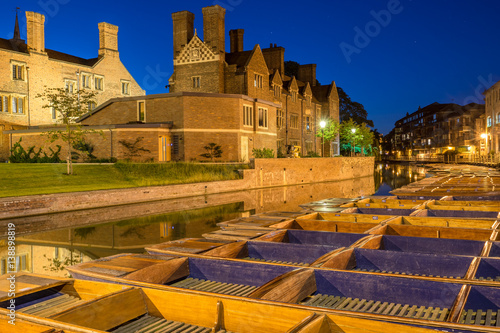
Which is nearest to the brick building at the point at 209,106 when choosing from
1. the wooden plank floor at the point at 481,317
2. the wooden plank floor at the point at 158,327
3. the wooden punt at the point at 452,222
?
the wooden punt at the point at 452,222

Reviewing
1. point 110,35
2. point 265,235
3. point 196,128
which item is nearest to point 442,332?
point 265,235

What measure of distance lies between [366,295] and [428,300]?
1.94 ft

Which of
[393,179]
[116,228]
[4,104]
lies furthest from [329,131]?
[116,228]

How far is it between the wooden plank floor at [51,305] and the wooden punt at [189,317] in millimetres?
172

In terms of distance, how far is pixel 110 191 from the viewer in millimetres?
19625

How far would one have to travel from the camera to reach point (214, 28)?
38688 millimetres

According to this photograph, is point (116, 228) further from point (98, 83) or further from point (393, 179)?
point (98, 83)

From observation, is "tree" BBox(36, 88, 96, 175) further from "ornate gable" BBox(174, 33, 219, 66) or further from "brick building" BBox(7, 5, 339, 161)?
"ornate gable" BBox(174, 33, 219, 66)

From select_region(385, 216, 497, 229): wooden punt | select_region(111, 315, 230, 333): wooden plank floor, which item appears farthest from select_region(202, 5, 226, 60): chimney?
select_region(111, 315, 230, 333): wooden plank floor

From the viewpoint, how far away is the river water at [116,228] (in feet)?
34.9

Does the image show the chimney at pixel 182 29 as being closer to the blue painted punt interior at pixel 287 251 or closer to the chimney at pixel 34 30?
the chimney at pixel 34 30

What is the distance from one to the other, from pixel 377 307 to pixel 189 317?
1820 millimetres

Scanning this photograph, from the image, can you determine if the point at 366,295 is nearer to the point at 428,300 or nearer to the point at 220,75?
the point at 428,300

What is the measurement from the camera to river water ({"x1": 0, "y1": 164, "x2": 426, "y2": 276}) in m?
10.6
